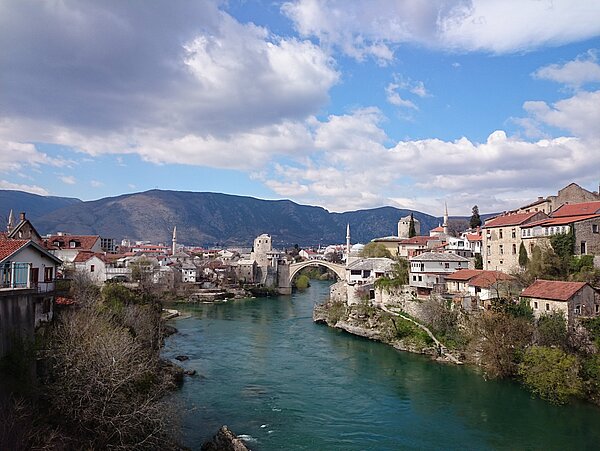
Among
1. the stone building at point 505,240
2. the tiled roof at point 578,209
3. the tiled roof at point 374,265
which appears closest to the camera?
the tiled roof at point 578,209

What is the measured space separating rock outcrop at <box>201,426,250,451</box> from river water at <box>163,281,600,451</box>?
0.84m

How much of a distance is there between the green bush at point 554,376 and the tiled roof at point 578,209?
13.5 meters

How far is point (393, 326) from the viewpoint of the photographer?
35844mm

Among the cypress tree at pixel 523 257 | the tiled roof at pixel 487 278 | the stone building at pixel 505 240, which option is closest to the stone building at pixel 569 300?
the tiled roof at pixel 487 278

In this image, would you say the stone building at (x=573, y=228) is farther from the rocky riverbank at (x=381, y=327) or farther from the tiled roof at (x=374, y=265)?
the tiled roof at (x=374, y=265)

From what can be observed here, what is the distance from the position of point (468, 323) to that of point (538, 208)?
1608cm

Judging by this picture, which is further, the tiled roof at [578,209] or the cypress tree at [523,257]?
the cypress tree at [523,257]

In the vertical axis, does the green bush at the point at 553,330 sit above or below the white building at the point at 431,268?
below

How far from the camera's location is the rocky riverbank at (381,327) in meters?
31.9

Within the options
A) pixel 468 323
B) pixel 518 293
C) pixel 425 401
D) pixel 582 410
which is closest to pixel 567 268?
pixel 518 293

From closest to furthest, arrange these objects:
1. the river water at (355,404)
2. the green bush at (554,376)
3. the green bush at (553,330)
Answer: the river water at (355,404) < the green bush at (554,376) < the green bush at (553,330)

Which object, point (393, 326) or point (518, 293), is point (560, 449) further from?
point (393, 326)

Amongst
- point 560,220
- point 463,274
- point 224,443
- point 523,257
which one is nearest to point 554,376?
point 523,257

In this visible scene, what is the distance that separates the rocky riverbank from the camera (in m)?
A: 31.9
